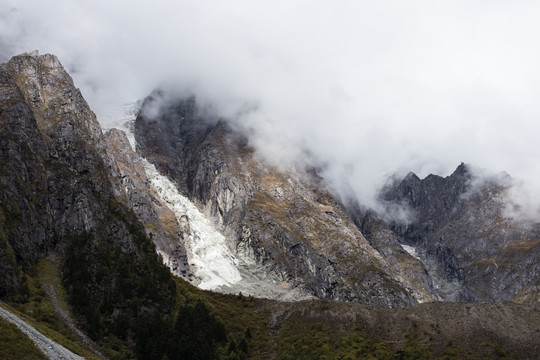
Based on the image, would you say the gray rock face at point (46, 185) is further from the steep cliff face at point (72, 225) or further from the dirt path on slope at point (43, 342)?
the dirt path on slope at point (43, 342)

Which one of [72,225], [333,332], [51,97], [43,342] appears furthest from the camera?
[51,97]

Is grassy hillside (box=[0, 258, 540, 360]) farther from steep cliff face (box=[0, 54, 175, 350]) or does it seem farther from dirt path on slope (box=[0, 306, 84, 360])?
dirt path on slope (box=[0, 306, 84, 360])

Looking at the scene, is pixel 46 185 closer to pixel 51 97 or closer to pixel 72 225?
pixel 72 225

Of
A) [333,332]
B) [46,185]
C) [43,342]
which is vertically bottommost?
[43,342]

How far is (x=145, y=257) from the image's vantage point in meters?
118

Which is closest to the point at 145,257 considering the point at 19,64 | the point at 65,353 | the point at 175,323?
the point at 175,323

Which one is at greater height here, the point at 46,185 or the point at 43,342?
the point at 46,185

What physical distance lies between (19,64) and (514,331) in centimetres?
18188

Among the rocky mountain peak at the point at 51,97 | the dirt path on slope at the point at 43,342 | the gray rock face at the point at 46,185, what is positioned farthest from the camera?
the rocky mountain peak at the point at 51,97

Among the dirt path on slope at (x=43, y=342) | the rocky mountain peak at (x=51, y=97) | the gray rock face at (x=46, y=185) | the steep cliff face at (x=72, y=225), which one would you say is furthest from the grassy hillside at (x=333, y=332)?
the rocky mountain peak at (x=51, y=97)

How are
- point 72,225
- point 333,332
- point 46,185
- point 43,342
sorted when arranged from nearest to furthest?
1. point 43,342
2. point 333,332
3. point 72,225
4. point 46,185

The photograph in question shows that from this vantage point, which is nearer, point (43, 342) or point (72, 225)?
point (43, 342)

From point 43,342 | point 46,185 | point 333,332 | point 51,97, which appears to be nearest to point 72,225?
point 46,185

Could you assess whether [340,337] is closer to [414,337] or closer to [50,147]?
[414,337]
